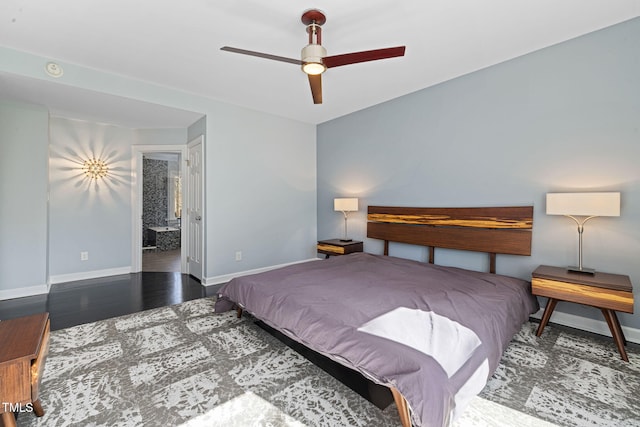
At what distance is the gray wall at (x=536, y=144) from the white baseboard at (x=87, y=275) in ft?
14.1

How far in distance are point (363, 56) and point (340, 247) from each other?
2711mm

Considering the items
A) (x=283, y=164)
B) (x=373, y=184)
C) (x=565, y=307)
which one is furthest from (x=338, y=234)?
(x=565, y=307)

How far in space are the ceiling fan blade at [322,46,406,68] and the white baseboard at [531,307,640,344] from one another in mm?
2751

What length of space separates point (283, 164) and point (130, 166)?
8.14 ft

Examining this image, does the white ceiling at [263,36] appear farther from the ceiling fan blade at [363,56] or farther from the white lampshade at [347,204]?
the white lampshade at [347,204]

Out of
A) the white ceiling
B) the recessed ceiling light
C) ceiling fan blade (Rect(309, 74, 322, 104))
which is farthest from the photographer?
the recessed ceiling light

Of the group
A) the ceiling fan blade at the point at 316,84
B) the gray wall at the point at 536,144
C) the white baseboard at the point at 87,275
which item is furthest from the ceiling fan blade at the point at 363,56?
the white baseboard at the point at 87,275

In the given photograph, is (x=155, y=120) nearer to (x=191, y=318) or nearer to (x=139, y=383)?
(x=191, y=318)

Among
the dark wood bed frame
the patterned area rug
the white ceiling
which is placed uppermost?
the white ceiling

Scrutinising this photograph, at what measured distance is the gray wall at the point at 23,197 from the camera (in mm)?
3400

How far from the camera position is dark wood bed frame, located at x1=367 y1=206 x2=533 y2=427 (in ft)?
9.51

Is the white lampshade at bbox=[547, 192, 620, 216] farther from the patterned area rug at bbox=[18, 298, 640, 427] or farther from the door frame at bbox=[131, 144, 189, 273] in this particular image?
the door frame at bbox=[131, 144, 189, 273]

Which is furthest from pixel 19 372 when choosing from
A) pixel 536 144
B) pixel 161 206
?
pixel 161 206

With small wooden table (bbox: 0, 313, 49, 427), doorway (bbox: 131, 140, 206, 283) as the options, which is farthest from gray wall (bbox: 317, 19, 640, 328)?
small wooden table (bbox: 0, 313, 49, 427)
